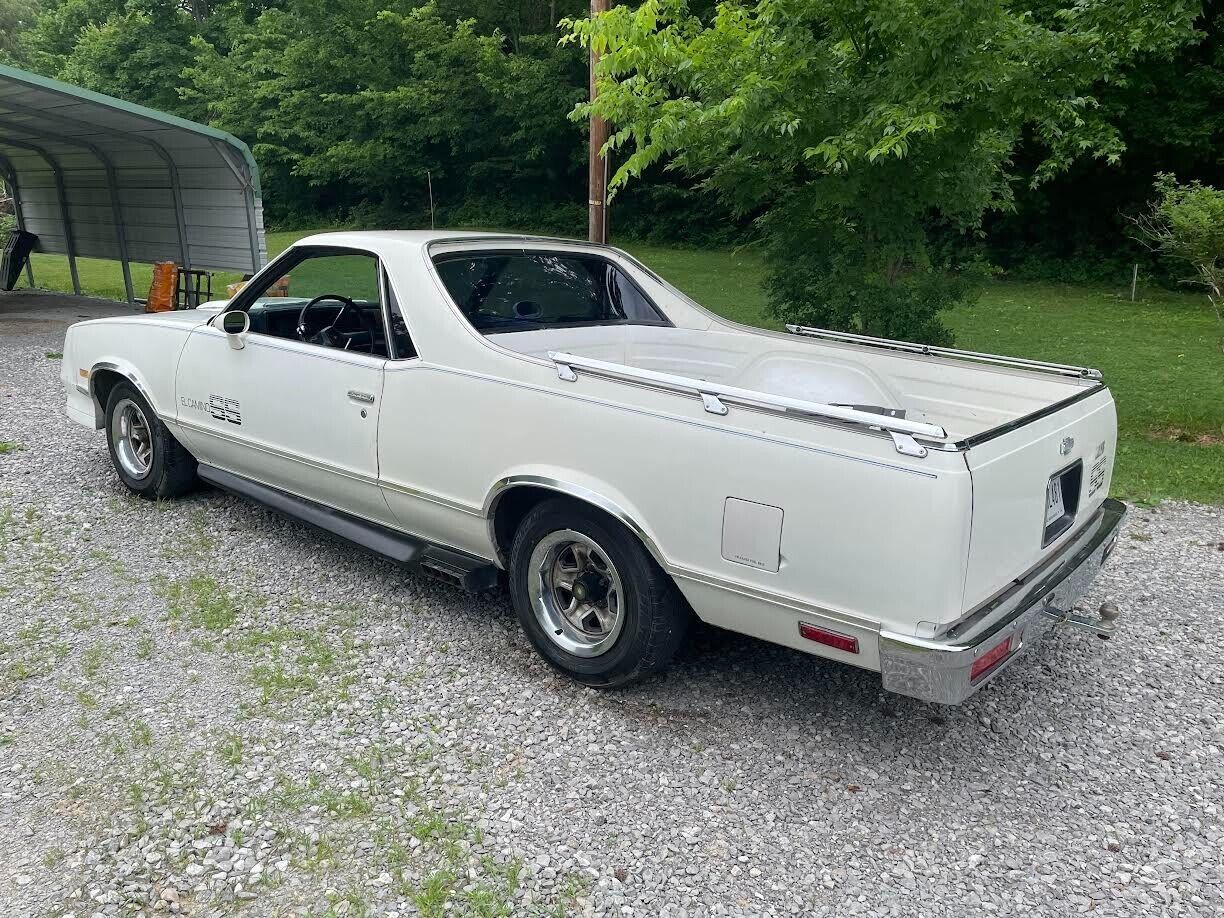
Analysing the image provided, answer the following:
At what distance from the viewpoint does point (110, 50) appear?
1572 inches

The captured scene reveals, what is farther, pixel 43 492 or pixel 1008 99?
pixel 1008 99

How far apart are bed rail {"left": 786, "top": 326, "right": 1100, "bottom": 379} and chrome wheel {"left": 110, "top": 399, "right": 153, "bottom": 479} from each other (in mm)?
4032

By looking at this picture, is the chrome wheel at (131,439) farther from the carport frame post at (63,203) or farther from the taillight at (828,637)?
the carport frame post at (63,203)

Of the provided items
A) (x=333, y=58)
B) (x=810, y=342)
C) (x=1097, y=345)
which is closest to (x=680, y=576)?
(x=810, y=342)

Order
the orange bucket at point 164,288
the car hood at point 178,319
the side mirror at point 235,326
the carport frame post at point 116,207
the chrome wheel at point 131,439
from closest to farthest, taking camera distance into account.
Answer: the side mirror at point 235,326 < the car hood at point 178,319 < the chrome wheel at point 131,439 < the orange bucket at point 164,288 < the carport frame post at point 116,207

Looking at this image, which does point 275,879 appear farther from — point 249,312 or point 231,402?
point 249,312

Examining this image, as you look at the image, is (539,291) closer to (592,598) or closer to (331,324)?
(331,324)

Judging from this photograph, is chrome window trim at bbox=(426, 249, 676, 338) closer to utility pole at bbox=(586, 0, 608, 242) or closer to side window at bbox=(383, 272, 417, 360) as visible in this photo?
side window at bbox=(383, 272, 417, 360)

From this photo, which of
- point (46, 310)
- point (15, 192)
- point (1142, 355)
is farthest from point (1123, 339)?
point (15, 192)

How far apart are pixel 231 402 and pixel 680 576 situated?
2.89 meters

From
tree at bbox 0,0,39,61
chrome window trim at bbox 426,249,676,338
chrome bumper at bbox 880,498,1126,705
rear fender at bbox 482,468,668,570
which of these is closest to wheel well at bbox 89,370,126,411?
chrome window trim at bbox 426,249,676,338

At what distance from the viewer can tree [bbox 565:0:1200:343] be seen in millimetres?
6430

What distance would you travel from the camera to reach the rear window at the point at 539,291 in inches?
172

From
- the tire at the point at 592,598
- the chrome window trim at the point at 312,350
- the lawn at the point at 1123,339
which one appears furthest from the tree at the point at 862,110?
the tire at the point at 592,598
